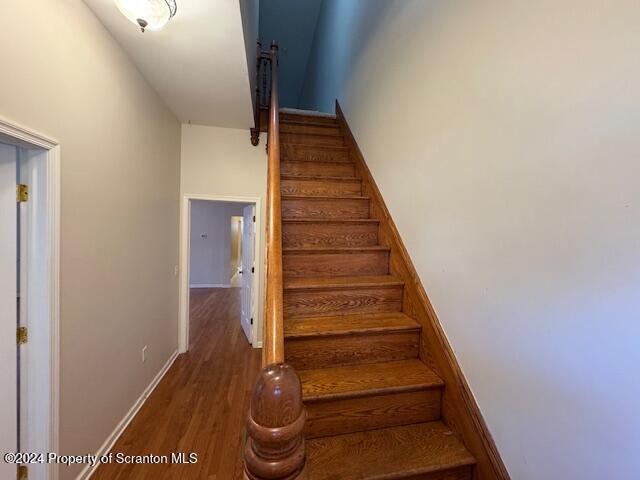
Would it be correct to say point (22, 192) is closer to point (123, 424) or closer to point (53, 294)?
point (53, 294)

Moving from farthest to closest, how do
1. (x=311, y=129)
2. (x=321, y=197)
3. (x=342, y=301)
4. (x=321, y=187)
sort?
(x=311, y=129) → (x=321, y=187) → (x=321, y=197) → (x=342, y=301)

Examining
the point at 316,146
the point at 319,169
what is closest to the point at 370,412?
the point at 319,169

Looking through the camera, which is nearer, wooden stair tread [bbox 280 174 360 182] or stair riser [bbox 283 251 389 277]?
stair riser [bbox 283 251 389 277]

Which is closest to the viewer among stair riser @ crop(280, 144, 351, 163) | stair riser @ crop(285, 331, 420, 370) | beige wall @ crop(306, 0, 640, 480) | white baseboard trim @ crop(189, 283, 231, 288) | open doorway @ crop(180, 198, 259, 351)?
beige wall @ crop(306, 0, 640, 480)

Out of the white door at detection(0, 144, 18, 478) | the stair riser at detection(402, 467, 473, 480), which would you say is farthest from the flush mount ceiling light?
the stair riser at detection(402, 467, 473, 480)

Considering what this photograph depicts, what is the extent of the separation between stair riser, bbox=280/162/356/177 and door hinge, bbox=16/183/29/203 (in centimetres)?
171

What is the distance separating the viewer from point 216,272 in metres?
7.15

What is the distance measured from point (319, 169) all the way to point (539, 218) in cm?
207

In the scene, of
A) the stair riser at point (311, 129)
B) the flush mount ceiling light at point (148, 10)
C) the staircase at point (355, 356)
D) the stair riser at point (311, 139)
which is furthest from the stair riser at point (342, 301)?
the stair riser at point (311, 129)

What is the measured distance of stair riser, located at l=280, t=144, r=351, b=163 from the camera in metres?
2.86

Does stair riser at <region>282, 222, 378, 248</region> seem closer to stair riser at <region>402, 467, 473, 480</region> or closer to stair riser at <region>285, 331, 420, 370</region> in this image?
stair riser at <region>285, 331, 420, 370</region>

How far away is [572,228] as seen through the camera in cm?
83

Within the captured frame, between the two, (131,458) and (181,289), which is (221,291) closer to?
(181,289)

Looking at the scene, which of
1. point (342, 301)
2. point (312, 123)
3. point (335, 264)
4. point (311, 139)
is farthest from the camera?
point (312, 123)
